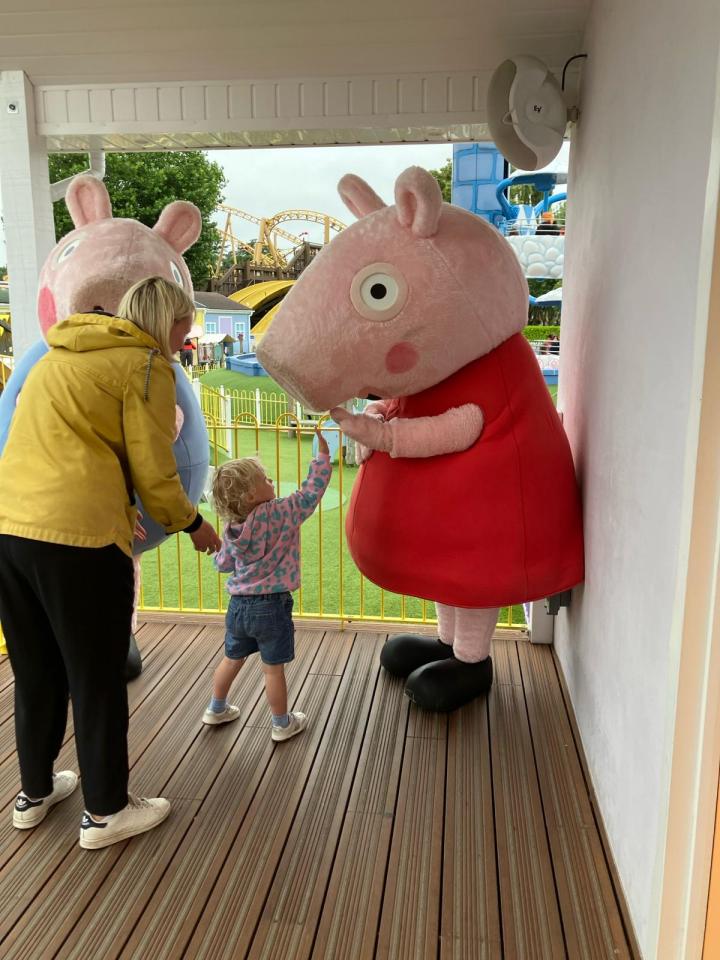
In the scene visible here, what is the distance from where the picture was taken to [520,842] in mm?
2336

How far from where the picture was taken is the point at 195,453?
3174 millimetres

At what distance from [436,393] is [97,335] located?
1156mm

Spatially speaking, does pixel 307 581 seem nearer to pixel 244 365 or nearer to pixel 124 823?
pixel 124 823

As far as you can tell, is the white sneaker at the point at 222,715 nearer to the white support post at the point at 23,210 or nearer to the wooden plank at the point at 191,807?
the wooden plank at the point at 191,807

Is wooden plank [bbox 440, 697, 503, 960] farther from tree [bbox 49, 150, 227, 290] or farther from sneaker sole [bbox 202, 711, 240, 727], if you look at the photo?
tree [bbox 49, 150, 227, 290]

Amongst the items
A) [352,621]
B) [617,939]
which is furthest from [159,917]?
[352,621]

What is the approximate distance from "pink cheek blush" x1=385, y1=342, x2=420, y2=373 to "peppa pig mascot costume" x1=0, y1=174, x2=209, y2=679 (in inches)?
35.6

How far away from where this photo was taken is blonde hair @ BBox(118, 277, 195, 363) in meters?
2.22

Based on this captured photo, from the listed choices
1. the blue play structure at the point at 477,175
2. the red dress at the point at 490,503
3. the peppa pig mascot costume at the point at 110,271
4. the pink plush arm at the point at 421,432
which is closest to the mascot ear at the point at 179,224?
the peppa pig mascot costume at the point at 110,271

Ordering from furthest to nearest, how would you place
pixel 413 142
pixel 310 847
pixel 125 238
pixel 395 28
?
pixel 413 142 < pixel 395 28 < pixel 125 238 < pixel 310 847

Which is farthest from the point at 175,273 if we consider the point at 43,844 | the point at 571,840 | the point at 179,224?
the point at 571,840

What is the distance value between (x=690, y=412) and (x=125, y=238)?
7.31ft

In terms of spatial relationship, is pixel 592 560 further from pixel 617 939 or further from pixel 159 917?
pixel 159 917

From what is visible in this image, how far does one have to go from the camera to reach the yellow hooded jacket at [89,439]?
2.04 meters
